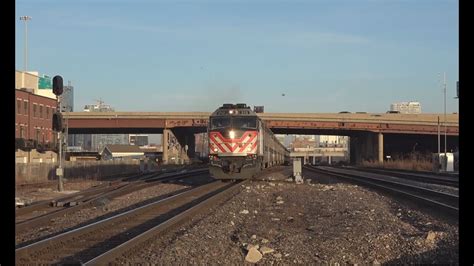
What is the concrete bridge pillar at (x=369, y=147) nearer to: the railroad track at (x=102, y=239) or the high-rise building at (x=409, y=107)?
the high-rise building at (x=409, y=107)

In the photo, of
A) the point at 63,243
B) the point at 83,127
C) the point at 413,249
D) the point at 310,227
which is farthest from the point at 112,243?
the point at 83,127

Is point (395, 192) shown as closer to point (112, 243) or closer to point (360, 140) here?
point (112, 243)

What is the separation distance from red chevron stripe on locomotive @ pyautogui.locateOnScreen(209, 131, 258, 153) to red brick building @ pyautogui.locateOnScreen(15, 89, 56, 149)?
50393 millimetres

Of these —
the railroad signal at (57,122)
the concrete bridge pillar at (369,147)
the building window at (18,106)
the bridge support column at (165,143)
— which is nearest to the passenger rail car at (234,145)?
the railroad signal at (57,122)

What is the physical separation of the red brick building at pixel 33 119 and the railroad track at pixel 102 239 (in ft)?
199

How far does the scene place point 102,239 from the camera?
11031 mm

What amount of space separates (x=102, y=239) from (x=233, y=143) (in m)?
15.9

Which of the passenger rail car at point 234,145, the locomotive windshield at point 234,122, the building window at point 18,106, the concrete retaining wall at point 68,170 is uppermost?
the building window at point 18,106

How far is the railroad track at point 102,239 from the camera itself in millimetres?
8961

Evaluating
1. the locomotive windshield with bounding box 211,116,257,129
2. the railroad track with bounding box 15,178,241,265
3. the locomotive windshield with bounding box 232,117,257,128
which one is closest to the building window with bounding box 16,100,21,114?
the locomotive windshield with bounding box 211,116,257,129

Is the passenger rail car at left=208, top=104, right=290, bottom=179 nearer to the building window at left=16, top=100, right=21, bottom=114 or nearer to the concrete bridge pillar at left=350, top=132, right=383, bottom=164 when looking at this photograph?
the building window at left=16, top=100, right=21, bottom=114

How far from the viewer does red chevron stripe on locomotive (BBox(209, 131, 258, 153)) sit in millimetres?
26562
